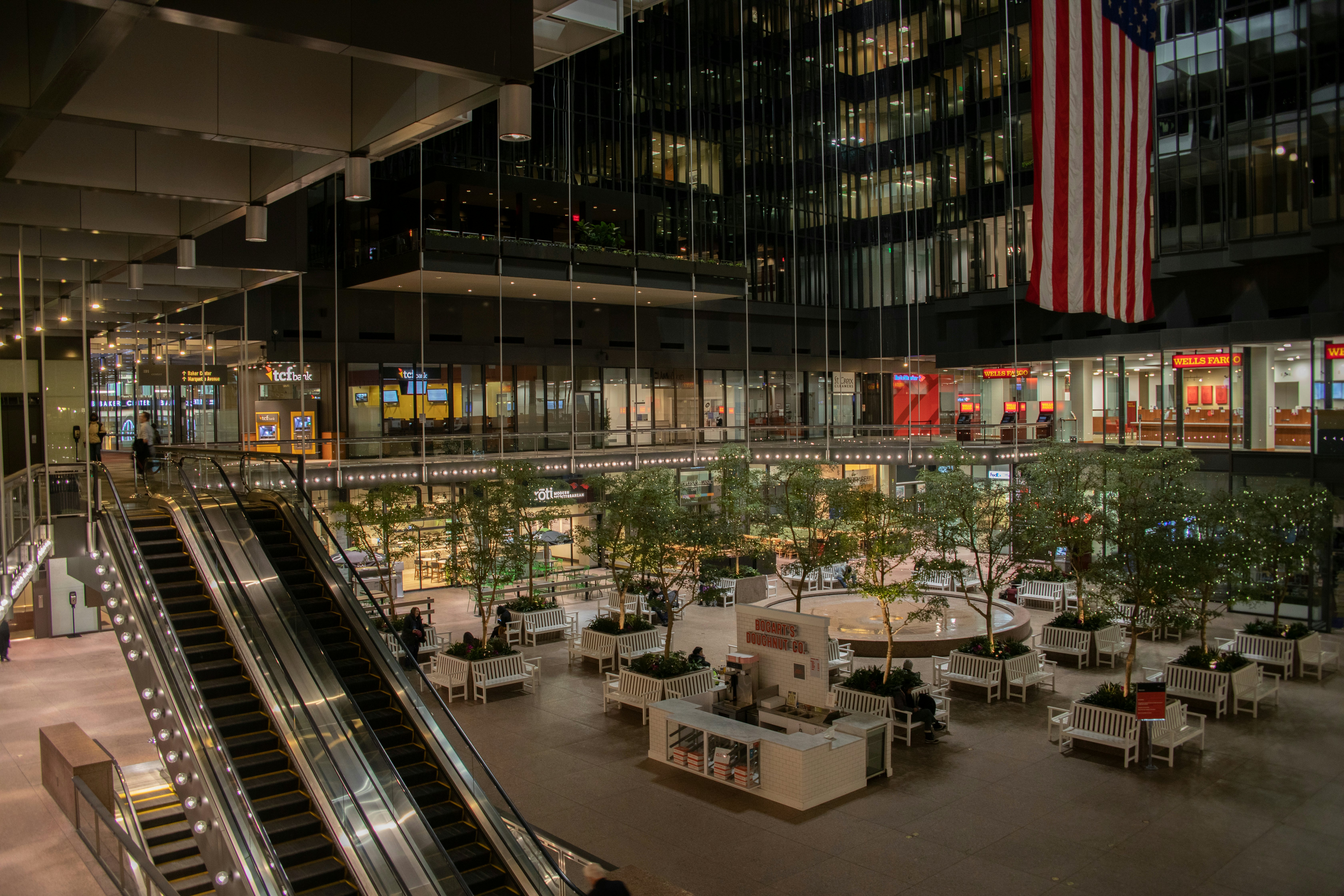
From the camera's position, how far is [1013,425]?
32.9 m

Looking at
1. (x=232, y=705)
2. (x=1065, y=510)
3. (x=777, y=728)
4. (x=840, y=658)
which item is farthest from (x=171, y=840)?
(x=1065, y=510)

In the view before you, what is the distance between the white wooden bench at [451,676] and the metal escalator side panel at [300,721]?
268 inches

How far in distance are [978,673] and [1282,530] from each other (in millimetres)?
8016

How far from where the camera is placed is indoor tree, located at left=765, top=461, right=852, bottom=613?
21.0 m

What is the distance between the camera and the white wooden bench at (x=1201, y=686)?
718 inches

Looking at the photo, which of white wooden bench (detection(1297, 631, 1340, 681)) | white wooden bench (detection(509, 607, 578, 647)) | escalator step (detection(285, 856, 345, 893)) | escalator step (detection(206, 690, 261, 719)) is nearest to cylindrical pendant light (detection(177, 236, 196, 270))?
escalator step (detection(206, 690, 261, 719))

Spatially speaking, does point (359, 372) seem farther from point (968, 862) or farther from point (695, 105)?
point (968, 862)

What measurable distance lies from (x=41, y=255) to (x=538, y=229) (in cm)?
2548

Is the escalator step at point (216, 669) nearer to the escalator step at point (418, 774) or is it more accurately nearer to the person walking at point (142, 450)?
the escalator step at point (418, 774)

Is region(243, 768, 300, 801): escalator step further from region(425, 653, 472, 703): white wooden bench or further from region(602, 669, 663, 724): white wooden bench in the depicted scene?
region(425, 653, 472, 703): white wooden bench

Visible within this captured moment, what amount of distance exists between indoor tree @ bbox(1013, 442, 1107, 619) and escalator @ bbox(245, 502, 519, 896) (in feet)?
37.6

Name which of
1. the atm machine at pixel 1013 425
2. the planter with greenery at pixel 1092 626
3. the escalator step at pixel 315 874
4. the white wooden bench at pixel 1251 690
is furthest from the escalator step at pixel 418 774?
the atm machine at pixel 1013 425

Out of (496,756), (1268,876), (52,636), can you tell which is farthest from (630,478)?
(52,636)

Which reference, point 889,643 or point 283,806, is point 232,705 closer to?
point 283,806
